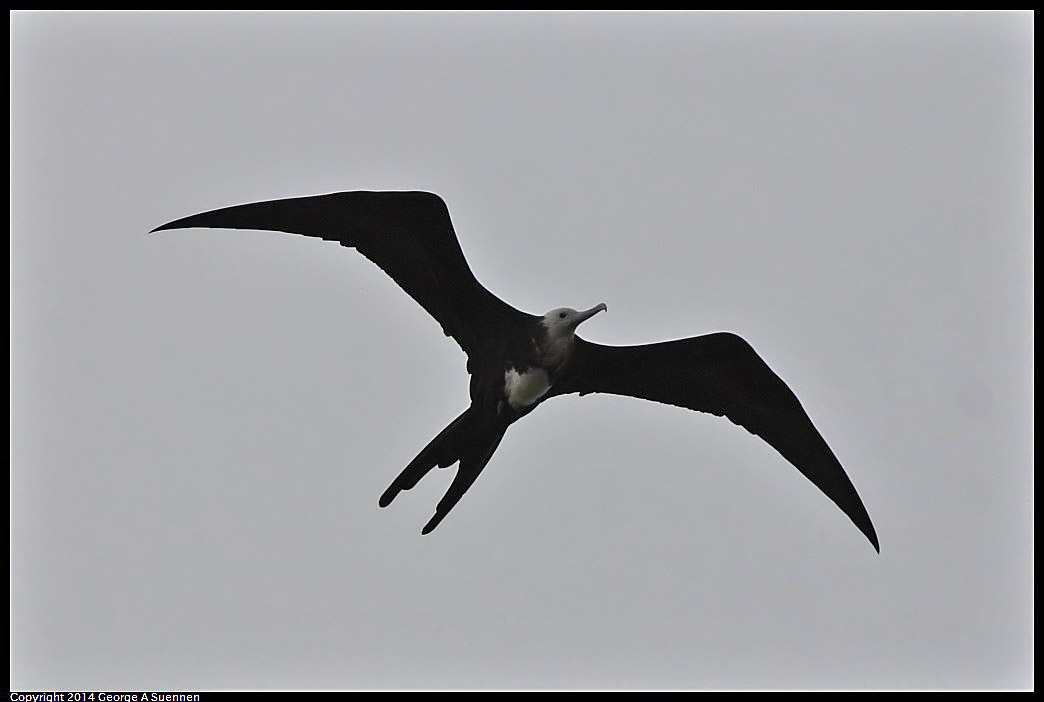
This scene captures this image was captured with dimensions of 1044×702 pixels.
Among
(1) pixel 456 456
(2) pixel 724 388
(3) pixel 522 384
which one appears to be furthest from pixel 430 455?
(2) pixel 724 388

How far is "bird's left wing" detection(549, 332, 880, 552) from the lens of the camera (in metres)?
8.13

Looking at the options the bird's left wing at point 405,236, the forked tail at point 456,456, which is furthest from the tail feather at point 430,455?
the bird's left wing at point 405,236

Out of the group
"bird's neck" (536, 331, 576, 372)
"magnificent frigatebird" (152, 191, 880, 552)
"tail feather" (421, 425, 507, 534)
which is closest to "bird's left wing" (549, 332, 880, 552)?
"magnificent frigatebird" (152, 191, 880, 552)

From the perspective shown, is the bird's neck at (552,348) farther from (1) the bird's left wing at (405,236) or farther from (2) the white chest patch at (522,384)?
(1) the bird's left wing at (405,236)

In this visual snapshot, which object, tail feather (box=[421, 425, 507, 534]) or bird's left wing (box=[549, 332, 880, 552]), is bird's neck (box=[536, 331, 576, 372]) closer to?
bird's left wing (box=[549, 332, 880, 552])

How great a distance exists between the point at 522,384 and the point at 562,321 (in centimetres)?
38

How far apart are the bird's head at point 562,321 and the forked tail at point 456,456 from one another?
55cm

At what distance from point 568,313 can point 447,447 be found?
3.01ft

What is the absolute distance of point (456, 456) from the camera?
7871 mm

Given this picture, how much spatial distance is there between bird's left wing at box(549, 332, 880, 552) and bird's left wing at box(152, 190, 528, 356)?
22.9 inches

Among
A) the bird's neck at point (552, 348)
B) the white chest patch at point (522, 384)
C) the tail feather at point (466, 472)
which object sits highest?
the bird's neck at point (552, 348)

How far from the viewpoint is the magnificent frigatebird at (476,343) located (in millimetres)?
7699

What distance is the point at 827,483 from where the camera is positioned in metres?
8.40

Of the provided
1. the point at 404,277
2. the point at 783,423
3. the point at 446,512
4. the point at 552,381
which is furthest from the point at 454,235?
the point at 783,423
